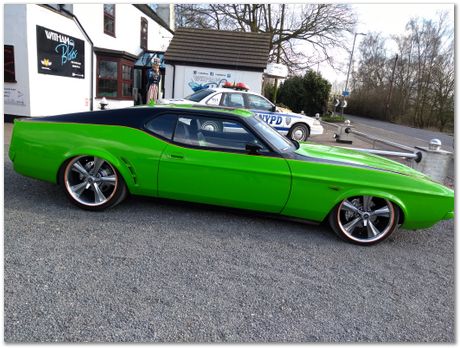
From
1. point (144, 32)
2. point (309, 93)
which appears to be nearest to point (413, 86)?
point (309, 93)

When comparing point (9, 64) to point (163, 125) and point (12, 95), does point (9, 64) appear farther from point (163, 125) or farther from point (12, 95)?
point (163, 125)

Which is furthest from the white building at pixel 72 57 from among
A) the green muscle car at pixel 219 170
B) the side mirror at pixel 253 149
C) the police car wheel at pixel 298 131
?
the side mirror at pixel 253 149

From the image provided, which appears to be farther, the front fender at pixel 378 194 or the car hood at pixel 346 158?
the car hood at pixel 346 158

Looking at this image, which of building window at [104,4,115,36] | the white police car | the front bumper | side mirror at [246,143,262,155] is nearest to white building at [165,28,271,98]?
building window at [104,4,115,36]

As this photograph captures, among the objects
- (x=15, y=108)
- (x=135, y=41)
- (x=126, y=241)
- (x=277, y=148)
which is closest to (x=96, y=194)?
(x=126, y=241)

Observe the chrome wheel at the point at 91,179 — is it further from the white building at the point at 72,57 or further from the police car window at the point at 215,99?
the white building at the point at 72,57

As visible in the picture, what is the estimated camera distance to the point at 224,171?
3.78 metres

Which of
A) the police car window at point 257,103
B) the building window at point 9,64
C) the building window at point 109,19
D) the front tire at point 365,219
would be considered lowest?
the front tire at point 365,219

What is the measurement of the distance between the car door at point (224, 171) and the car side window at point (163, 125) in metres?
0.07

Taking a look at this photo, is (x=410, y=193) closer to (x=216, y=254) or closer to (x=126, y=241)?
(x=216, y=254)

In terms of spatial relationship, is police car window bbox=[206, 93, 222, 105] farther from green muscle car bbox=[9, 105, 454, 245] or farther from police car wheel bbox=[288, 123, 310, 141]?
green muscle car bbox=[9, 105, 454, 245]

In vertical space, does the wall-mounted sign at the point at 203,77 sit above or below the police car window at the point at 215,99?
above

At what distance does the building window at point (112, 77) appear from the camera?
604 inches

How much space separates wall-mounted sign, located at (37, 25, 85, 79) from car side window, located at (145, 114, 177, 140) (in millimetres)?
8920
